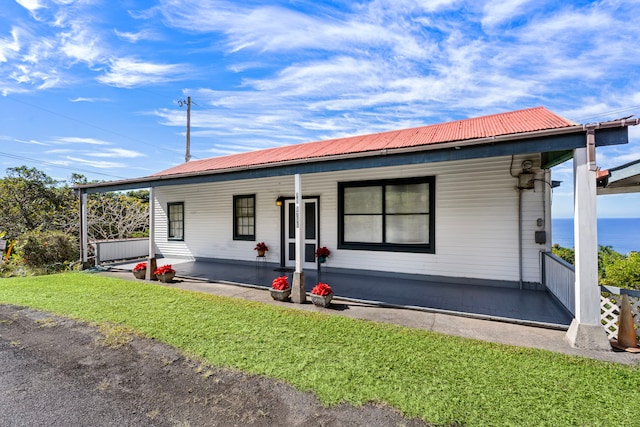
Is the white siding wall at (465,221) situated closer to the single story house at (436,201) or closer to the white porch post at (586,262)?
the single story house at (436,201)

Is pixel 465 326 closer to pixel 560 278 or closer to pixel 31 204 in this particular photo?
pixel 560 278

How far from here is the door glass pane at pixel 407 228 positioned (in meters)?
6.98

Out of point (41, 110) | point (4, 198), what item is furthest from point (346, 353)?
point (41, 110)

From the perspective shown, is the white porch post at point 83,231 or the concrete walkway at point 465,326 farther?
the white porch post at point 83,231

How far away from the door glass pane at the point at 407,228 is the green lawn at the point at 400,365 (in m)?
3.32

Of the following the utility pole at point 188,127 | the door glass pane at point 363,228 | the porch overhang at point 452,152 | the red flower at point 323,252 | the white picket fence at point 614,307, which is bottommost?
the white picket fence at point 614,307

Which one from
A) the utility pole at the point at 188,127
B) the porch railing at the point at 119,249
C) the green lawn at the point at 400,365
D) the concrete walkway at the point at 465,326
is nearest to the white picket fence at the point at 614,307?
the concrete walkway at the point at 465,326

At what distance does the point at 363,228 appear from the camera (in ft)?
25.2

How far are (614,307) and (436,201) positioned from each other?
3533 mm

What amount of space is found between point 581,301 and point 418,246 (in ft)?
11.6

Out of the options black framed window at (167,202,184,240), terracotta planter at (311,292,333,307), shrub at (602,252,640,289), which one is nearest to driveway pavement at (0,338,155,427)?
terracotta planter at (311,292,333,307)

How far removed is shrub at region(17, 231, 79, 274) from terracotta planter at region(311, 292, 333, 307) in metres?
9.17

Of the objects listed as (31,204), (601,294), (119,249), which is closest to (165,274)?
(119,249)

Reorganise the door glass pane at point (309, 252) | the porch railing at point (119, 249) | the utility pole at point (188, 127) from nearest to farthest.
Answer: the door glass pane at point (309, 252) → the porch railing at point (119, 249) → the utility pole at point (188, 127)
